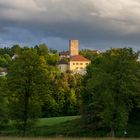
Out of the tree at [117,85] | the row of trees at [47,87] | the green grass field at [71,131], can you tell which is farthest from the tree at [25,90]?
the green grass field at [71,131]

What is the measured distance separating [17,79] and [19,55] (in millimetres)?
3516

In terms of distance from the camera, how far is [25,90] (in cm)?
5778

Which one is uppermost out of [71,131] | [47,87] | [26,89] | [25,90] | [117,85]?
[117,85]

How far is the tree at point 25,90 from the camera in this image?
57.4m

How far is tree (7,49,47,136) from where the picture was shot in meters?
57.4

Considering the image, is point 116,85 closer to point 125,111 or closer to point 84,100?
point 125,111

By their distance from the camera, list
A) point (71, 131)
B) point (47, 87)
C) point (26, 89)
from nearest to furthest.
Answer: point (26, 89) < point (47, 87) < point (71, 131)

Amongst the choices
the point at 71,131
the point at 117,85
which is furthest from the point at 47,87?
the point at 71,131

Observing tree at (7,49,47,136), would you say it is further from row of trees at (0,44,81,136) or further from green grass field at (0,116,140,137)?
green grass field at (0,116,140,137)

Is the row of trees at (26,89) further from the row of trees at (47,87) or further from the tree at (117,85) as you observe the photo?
the tree at (117,85)

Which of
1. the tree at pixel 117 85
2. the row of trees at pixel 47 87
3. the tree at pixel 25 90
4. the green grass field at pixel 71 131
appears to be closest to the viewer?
the tree at pixel 25 90

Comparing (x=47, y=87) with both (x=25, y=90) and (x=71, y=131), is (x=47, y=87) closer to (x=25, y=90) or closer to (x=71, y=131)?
(x=25, y=90)

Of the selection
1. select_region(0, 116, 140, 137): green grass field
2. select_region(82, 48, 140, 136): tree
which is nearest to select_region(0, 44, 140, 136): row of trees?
select_region(82, 48, 140, 136): tree

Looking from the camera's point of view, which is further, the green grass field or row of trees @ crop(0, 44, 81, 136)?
the green grass field
